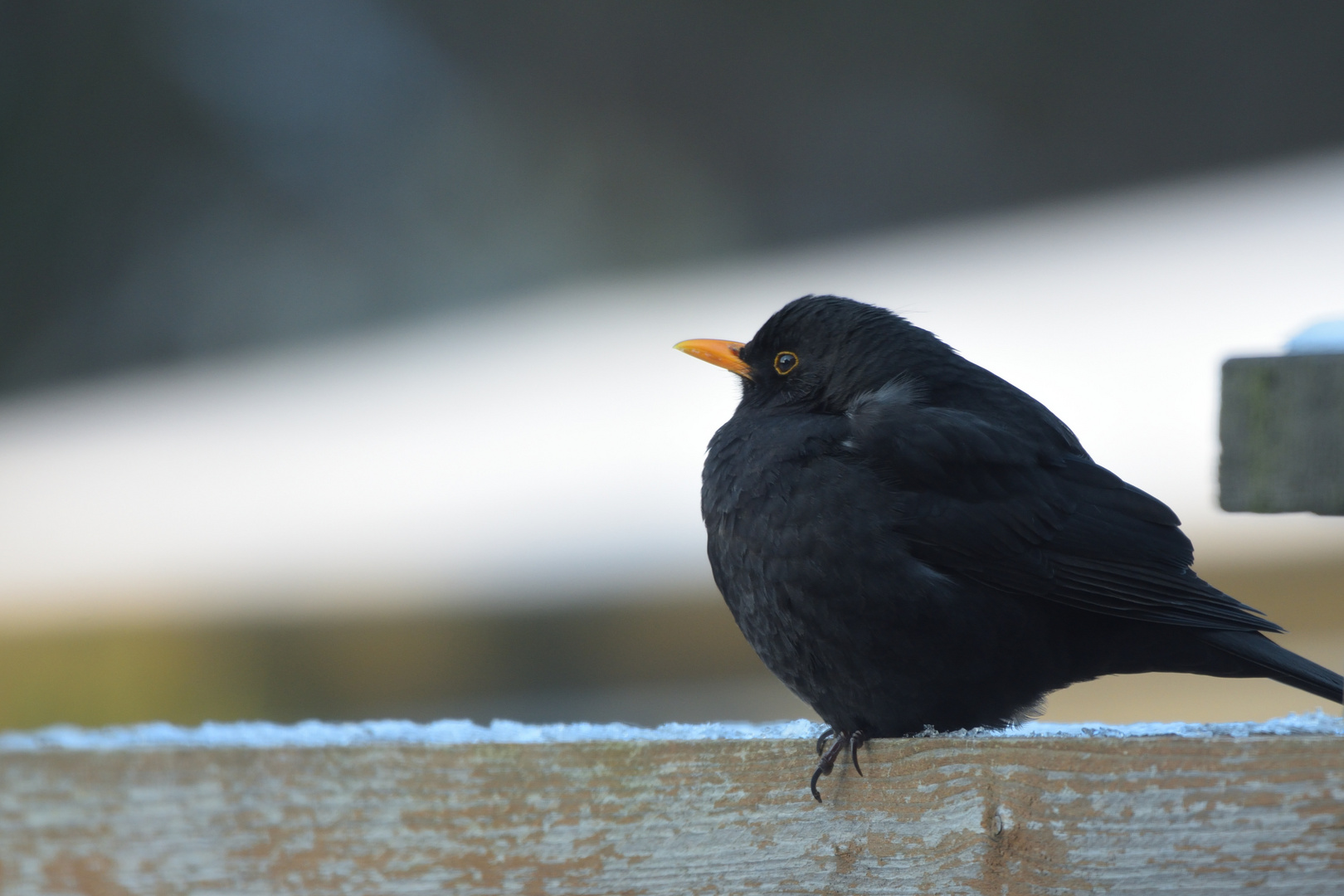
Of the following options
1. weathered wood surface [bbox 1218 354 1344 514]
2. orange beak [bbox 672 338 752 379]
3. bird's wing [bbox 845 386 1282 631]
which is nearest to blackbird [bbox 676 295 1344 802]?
bird's wing [bbox 845 386 1282 631]

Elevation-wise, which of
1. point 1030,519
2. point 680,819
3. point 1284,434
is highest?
point 1030,519

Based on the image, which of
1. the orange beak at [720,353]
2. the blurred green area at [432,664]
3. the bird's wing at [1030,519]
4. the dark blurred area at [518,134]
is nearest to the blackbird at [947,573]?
the bird's wing at [1030,519]

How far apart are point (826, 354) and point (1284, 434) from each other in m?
1.42

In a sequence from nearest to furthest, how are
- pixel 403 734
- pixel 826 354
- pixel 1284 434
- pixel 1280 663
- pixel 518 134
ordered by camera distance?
1. pixel 1284 434
2. pixel 403 734
3. pixel 1280 663
4. pixel 826 354
5. pixel 518 134

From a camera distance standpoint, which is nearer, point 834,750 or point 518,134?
point 834,750

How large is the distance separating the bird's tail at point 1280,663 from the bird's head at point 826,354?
2.28 ft

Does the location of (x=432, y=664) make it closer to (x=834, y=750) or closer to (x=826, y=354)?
(x=826, y=354)

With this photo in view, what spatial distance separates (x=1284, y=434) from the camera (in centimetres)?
108

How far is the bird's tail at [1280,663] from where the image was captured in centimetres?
178

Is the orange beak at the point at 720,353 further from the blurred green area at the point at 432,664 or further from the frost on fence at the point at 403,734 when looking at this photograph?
the blurred green area at the point at 432,664

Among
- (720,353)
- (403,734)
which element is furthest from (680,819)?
(720,353)

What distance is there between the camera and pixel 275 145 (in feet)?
14.4

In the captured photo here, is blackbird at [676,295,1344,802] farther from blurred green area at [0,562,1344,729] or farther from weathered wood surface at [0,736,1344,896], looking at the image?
blurred green area at [0,562,1344,729]

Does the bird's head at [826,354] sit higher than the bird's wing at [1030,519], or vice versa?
the bird's head at [826,354]
